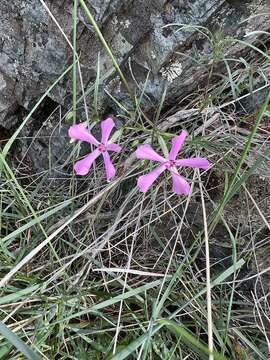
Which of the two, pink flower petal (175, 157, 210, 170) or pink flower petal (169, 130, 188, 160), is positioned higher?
pink flower petal (169, 130, 188, 160)

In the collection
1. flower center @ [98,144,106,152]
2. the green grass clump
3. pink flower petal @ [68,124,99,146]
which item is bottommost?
the green grass clump

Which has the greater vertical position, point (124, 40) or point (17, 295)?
point (124, 40)

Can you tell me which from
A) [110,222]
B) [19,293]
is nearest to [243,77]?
[110,222]

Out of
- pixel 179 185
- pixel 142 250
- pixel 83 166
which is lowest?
pixel 142 250

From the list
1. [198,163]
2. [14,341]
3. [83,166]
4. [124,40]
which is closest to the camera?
[14,341]

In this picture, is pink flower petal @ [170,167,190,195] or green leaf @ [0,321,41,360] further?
pink flower petal @ [170,167,190,195]

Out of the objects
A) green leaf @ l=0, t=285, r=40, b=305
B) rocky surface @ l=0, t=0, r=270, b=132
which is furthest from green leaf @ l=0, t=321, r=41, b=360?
rocky surface @ l=0, t=0, r=270, b=132

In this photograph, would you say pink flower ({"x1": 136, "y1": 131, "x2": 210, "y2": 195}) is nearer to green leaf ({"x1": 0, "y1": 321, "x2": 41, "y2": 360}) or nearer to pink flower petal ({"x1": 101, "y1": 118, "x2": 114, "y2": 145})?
pink flower petal ({"x1": 101, "y1": 118, "x2": 114, "y2": 145})

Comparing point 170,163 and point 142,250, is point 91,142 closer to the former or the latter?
point 170,163

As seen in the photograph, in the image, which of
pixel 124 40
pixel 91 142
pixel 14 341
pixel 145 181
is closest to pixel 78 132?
pixel 91 142
